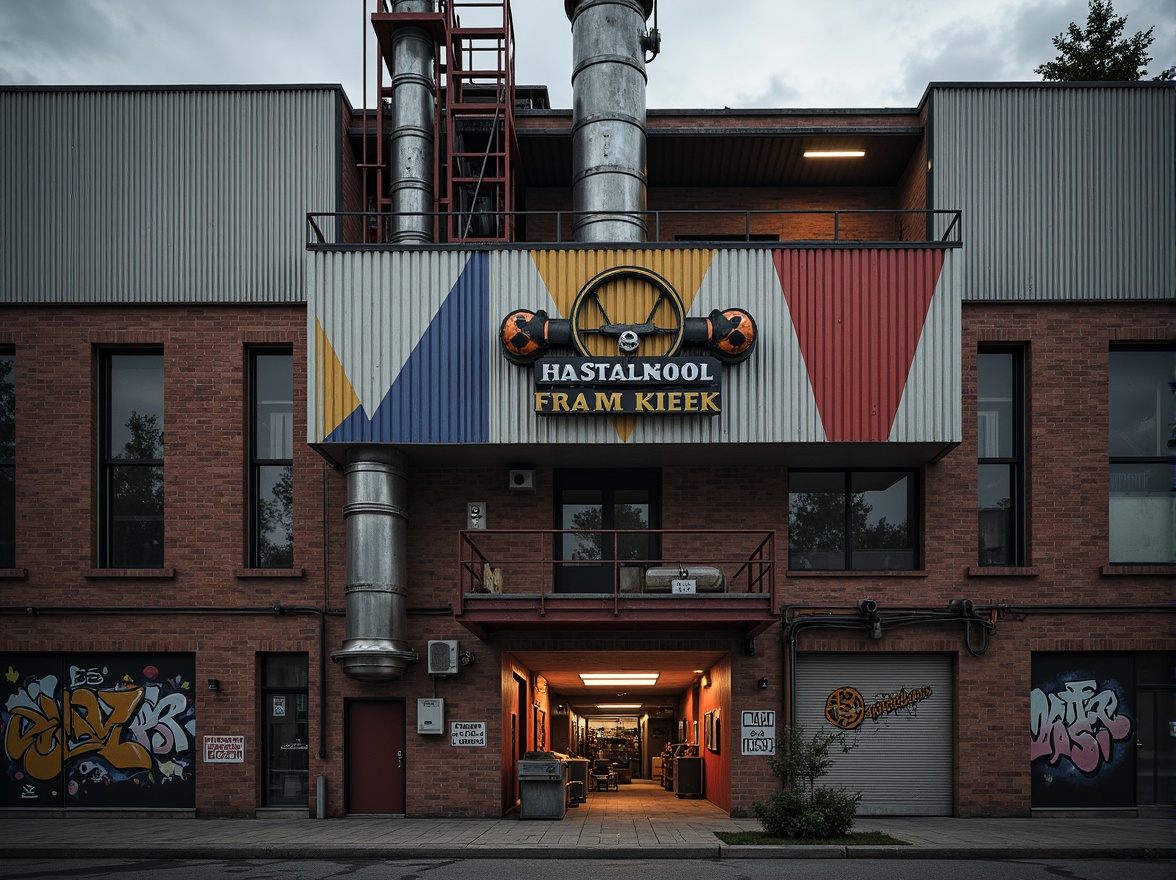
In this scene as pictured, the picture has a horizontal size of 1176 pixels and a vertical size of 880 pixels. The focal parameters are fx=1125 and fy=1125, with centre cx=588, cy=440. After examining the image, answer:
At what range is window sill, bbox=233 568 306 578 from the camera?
1812 cm

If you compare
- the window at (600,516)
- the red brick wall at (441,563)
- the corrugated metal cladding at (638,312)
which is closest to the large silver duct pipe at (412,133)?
the corrugated metal cladding at (638,312)

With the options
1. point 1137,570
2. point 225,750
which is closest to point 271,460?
point 225,750

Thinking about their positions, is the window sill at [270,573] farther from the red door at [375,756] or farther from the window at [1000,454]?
the window at [1000,454]

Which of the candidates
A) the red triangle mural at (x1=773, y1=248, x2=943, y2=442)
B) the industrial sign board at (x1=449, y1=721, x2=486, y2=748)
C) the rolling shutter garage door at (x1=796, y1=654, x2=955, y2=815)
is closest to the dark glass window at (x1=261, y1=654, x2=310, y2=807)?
the industrial sign board at (x1=449, y1=721, x2=486, y2=748)

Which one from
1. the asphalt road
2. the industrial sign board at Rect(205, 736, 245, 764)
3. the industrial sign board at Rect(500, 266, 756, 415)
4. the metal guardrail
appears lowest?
the asphalt road

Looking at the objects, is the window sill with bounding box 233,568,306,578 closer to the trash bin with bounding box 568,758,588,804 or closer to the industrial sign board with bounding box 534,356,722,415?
the industrial sign board with bounding box 534,356,722,415

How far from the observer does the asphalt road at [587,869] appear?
40.2ft

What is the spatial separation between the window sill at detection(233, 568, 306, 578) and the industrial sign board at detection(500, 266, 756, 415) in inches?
189

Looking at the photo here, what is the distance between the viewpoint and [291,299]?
18.5 metres

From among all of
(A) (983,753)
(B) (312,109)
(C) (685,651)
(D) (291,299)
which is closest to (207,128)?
(B) (312,109)

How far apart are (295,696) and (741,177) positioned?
12.3 metres

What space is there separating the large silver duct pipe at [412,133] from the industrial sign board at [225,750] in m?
8.52

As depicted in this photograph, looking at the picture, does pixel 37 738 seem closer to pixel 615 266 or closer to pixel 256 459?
pixel 256 459

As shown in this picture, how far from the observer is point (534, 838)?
1516cm
